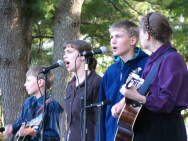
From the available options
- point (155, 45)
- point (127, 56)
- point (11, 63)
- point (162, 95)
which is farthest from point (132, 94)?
point (11, 63)

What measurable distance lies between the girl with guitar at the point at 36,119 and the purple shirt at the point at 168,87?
157 centimetres

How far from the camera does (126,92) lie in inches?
96.6

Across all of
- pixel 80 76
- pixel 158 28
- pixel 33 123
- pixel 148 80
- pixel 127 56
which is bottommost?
pixel 33 123

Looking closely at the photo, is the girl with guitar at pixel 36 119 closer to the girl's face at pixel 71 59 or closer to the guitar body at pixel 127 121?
the girl's face at pixel 71 59

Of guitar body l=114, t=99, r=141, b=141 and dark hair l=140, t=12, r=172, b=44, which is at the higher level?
dark hair l=140, t=12, r=172, b=44

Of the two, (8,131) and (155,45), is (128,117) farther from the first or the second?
(8,131)

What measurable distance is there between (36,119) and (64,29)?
382 cm

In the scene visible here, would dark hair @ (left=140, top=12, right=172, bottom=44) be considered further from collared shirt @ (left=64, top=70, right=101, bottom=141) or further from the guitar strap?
collared shirt @ (left=64, top=70, right=101, bottom=141)

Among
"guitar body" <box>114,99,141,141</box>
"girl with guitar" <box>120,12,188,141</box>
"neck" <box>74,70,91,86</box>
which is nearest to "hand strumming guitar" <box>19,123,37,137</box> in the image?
"neck" <box>74,70,91,86</box>

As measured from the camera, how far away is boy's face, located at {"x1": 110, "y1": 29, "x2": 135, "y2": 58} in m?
3.39

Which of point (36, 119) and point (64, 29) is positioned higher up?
point (64, 29)

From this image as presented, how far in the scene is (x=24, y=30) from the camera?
312 inches

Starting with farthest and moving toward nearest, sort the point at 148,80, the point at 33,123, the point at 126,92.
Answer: the point at 33,123, the point at 148,80, the point at 126,92

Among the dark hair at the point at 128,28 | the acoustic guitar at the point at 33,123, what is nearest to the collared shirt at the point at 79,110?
the acoustic guitar at the point at 33,123
